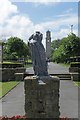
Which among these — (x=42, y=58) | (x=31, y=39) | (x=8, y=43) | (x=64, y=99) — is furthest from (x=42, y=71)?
(x=8, y=43)

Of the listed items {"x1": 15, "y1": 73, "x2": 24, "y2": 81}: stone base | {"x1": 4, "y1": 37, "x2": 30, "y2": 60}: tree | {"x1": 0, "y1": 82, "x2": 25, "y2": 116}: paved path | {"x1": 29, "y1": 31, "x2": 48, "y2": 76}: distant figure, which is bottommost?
{"x1": 0, "y1": 82, "x2": 25, "y2": 116}: paved path

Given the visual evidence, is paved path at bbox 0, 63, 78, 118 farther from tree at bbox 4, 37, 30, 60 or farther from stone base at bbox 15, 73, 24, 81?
tree at bbox 4, 37, 30, 60

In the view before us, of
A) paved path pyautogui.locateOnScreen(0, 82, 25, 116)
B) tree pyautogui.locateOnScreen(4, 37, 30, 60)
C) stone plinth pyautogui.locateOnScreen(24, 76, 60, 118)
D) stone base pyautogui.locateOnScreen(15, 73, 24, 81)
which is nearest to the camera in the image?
stone plinth pyautogui.locateOnScreen(24, 76, 60, 118)

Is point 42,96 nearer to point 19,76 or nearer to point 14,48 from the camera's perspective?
point 19,76

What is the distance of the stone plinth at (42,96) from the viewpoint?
398 inches

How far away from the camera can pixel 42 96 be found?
33.3ft

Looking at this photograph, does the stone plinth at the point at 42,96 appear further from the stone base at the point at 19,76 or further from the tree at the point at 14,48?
the tree at the point at 14,48

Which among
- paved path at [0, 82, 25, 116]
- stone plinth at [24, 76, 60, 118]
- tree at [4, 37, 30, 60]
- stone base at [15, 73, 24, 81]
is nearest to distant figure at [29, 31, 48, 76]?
stone plinth at [24, 76, 60, 118]

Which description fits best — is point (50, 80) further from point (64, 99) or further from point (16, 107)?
point (64, 99)

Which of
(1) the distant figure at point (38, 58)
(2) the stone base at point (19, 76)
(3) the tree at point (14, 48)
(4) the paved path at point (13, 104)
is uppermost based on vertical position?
(3) the tree at point (14, 48)

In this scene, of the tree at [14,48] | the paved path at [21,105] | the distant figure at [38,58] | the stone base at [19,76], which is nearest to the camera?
the distant figure at [38,58]

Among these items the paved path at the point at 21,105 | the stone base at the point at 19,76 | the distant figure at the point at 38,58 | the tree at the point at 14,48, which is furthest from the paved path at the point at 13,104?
the tree at the point at 14,48

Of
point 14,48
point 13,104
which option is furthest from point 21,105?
point 14,48

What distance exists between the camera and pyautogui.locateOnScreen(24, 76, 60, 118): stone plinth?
10.1 meters
